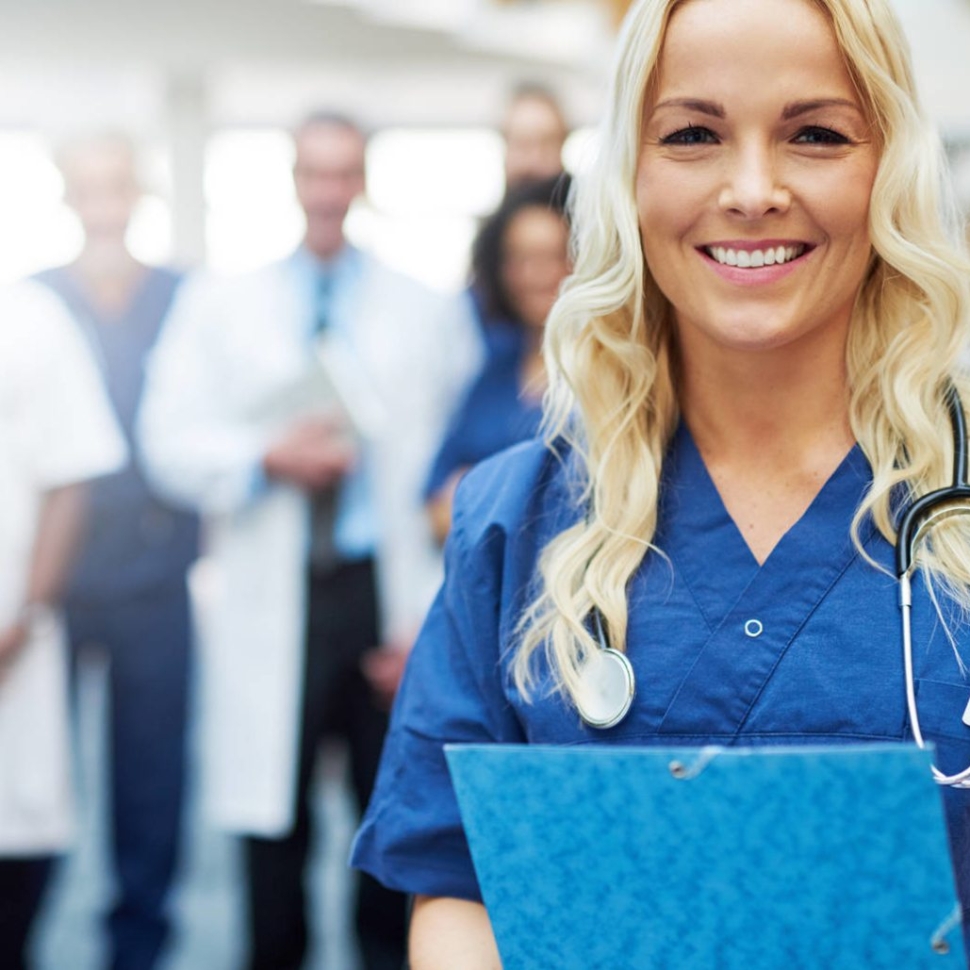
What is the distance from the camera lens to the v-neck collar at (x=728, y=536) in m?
1.18

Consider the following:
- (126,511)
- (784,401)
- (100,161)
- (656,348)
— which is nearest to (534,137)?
(100,161)

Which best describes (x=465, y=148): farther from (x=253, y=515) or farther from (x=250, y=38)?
(x=253, y=515)

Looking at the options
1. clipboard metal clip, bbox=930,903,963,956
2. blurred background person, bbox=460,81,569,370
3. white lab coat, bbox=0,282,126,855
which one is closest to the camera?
clipboard metal clip, bbox=930,903,963,956

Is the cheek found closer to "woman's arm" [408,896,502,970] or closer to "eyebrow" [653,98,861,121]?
"eyebrow" [653,98,861,121]

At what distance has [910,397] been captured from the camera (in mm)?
1195

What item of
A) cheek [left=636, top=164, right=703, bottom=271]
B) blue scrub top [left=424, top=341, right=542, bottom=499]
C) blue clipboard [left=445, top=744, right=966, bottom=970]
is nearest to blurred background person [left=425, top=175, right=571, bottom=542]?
blue scrub top [left=424, top=341, right=542, bottom=499]

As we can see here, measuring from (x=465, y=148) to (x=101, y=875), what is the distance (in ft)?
25.4

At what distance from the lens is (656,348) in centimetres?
133

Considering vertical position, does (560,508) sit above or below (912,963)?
above

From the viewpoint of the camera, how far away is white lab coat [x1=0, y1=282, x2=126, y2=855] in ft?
8.71

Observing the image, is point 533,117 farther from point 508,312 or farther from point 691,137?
point 691,137

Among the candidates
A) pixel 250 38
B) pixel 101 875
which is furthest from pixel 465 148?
pixel 101 875

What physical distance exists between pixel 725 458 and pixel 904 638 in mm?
239

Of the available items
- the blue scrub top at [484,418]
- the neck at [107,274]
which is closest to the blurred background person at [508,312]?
the blue scrub top at [484,418]
